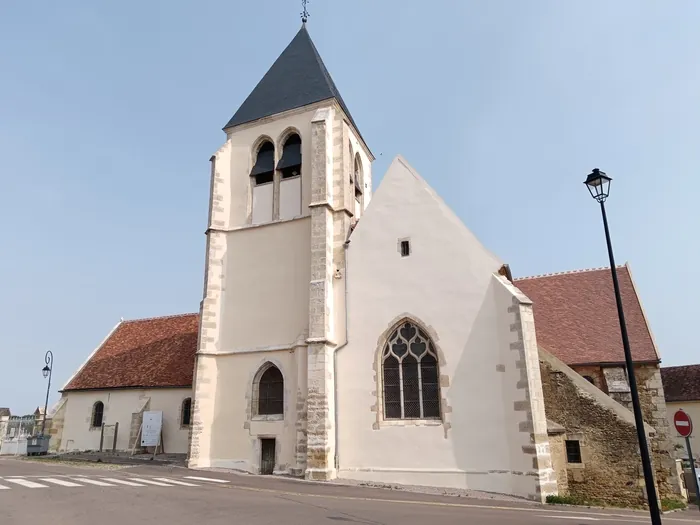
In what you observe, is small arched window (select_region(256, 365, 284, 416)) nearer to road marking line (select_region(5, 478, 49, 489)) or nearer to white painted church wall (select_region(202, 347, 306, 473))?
white painted church wall (select_region(202, 347, 306, 473))

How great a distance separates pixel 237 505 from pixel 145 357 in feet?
52.3

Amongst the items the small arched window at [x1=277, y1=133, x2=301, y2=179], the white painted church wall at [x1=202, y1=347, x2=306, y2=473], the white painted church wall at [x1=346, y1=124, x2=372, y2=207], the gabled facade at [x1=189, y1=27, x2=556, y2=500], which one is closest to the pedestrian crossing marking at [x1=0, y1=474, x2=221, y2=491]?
the white painted church wall at [x1=202, y1=347, x2=306, y2=473]

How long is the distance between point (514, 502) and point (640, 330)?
8.76 metres

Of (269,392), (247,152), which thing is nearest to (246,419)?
(269,392)

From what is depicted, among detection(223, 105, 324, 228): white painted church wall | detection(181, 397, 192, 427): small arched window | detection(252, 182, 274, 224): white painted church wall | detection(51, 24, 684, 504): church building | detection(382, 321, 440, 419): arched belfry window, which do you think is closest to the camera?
detection(51, 24, 684, 504): church building

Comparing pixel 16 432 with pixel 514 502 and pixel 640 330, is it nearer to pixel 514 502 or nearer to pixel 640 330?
pixel 514 502

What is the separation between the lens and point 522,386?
12.1 m

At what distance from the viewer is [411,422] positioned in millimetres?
13242

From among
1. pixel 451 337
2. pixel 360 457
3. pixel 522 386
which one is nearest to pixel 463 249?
pixel 451 337

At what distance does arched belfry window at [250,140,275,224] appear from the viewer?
1773 centimetres

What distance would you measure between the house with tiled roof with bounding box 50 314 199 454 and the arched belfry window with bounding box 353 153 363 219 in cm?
961

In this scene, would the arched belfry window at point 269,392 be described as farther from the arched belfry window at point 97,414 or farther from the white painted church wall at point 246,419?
the arched belfry window at point 97,414

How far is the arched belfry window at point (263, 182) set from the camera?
1773 centimetres

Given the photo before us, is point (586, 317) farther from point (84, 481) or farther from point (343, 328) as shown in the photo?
point (84, 481)
